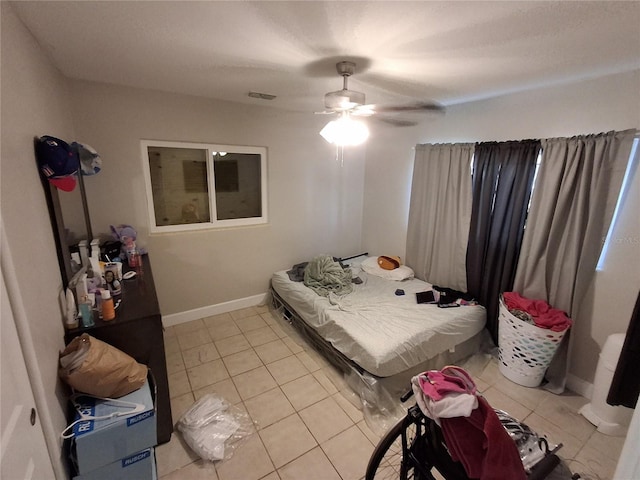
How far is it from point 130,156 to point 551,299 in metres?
3.81

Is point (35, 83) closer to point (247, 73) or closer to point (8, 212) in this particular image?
point (8, 212)

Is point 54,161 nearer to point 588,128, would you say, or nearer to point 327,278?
point 327,278

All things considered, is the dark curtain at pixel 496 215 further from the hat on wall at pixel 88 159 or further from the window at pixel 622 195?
the hat on wall at pixel 88 159

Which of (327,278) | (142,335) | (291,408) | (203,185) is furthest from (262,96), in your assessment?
(291,408)

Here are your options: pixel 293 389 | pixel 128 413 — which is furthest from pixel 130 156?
pixel 293 389

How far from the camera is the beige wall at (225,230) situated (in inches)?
99.7

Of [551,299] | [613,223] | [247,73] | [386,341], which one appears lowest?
[386,341]

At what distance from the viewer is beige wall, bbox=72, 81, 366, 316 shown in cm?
253

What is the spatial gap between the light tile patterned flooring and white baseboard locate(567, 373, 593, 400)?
7 cm

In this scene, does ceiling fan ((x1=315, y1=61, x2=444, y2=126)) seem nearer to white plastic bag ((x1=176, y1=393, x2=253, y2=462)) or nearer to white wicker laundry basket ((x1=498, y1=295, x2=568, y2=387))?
white wicker laundry basket ((x1=498, y1=295, x2=568, y2=387))

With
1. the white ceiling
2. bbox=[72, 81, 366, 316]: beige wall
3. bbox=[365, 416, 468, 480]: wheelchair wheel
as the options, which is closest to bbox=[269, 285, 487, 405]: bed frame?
bbox=[365, 416, 468, 480]: wheelchair wheel

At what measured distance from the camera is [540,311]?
227cm

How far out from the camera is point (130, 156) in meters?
2.61

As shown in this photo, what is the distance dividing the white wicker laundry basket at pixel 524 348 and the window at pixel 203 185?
2656 millimetres
